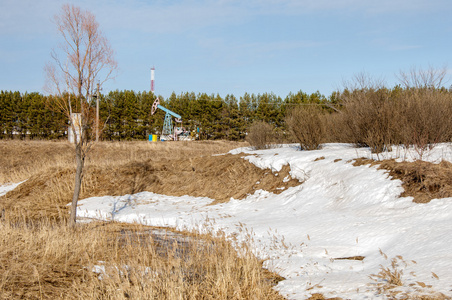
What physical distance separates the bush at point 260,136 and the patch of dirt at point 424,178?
855 centimetres

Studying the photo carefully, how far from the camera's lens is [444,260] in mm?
3941

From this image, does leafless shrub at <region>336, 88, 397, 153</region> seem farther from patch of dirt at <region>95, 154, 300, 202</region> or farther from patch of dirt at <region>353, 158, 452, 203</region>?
patch of dirt at <region>95, 154, 300, 202</region>

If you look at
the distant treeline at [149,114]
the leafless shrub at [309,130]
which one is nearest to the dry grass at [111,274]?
the leafless shrub at [309,130]

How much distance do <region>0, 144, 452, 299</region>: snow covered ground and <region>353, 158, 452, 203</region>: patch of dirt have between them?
0.19m

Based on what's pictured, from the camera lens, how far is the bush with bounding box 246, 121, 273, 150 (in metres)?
16.2

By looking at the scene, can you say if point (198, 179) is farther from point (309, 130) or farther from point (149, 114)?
point (149, 114)

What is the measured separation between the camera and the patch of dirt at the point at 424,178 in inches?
252

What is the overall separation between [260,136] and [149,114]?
33.2m

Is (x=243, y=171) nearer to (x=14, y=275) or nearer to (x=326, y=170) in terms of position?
(x=326, y=170)

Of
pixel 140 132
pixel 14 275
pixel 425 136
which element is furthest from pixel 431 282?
pixel 140 132

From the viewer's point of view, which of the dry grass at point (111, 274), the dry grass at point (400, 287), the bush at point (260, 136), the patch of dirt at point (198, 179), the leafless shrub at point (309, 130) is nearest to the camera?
→ the dry grass at point (400, 287)

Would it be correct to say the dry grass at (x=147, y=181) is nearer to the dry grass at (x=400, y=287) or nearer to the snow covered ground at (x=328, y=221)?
the snow covered ground at (x=328, y=221)

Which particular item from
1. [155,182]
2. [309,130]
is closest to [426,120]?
[309,130]

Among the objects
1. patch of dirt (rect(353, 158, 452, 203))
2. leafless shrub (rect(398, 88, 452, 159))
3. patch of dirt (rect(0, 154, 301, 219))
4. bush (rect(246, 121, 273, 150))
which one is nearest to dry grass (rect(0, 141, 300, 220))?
patch of dirt (rect(0, 154, 301, 219))
